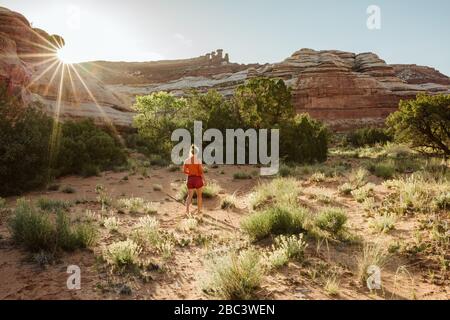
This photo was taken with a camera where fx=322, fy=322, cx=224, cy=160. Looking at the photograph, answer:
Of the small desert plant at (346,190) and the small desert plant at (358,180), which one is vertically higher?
the small desert plant at (358,180)

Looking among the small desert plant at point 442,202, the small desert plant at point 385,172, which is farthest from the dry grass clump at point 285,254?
the small desert plant at point 385,172

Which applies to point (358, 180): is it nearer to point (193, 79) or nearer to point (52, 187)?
point (52, 187)

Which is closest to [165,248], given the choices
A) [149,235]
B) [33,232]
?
[149,235]

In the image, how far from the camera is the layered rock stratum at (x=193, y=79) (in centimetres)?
3406

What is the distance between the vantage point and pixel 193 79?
291 ft

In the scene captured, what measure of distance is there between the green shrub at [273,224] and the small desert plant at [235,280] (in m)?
2.12

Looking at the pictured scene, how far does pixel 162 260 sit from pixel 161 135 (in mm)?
24760

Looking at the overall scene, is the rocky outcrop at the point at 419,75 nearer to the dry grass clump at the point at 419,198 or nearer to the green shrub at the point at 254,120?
the green shrub at the point at 254,120

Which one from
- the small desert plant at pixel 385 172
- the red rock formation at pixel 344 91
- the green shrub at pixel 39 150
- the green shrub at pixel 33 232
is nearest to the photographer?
the green shrub at pixel 33 232

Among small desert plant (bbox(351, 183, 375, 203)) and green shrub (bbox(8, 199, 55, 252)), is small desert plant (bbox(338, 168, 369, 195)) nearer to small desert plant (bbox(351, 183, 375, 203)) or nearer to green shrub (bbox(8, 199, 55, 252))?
small desert plant (bbox(351, 183, 375, 203))

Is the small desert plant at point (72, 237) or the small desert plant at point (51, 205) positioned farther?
the small desert plant at point (51, 205)

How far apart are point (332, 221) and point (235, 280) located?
3.44 metres

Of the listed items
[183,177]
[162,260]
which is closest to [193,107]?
[183,177]
